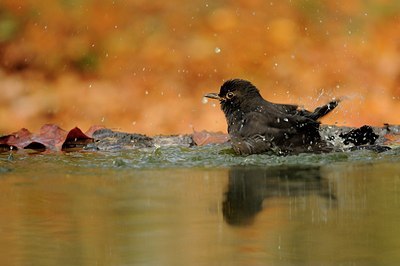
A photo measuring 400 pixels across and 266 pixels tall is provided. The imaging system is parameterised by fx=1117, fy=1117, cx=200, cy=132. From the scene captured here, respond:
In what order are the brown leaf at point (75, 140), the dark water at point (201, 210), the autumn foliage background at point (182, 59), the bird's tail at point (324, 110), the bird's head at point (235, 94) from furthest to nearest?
the autumn foliage background at point (182, 59) → the brown leaf at point (75, 140) → the bird's head at point (235, 94) → the bird's tail at point (324, 110) → the dark water at point (201, 210)

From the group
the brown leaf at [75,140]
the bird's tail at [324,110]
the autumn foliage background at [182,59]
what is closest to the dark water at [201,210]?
the bird's tail at [324,110]

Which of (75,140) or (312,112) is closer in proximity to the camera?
(312,112)

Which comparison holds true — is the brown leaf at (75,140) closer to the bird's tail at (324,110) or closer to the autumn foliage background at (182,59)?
the autumn foliage background at (182,59)

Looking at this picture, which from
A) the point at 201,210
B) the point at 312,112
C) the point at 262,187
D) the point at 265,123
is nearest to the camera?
the point at 201,210

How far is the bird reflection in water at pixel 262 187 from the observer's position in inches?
196

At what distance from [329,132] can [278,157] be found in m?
1.32

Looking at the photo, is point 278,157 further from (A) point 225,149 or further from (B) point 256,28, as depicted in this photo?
(B) point 256,28

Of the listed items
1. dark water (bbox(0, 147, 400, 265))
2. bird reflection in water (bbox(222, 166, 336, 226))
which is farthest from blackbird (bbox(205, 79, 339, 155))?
bird reflection in water (bbox(222, 166, 336, 226))

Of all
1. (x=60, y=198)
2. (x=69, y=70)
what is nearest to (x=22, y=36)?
(x=69, y=70)

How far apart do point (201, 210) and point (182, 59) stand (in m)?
5.44

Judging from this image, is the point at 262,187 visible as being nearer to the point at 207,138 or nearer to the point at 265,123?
the point at 265,123

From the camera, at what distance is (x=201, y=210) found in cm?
504

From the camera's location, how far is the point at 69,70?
10469mm

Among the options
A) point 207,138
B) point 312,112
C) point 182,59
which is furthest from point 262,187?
point 182,59
